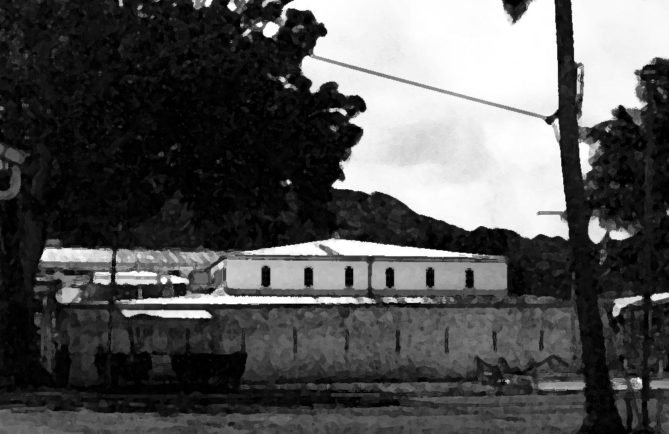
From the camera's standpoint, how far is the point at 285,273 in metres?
80.5

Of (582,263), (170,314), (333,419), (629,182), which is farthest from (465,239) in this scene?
(582,263)

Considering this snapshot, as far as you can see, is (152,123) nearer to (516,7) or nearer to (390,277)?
(516,7)

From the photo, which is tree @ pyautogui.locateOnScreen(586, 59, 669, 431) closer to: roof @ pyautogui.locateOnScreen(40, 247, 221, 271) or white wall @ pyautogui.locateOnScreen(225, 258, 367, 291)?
white wall @ pyautogui.locateOnScreen(225, 258, 367, 291)

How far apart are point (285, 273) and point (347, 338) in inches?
1462

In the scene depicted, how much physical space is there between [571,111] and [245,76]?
14594mm

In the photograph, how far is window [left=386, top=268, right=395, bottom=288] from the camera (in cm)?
8144

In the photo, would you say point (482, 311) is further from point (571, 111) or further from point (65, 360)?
point (571, 111)

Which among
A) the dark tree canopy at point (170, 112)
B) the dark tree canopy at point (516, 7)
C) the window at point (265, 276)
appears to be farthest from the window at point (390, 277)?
the dark tree canopy at point (516, 7)

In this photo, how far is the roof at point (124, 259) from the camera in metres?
161

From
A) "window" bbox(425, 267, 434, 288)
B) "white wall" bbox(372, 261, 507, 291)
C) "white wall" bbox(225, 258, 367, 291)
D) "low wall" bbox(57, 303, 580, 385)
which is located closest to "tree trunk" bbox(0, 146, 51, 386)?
"low wall" bbox(57, 303, 580, 385)

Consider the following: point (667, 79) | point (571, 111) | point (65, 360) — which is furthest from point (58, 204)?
point (667, 79)

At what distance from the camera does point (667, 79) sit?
209ft

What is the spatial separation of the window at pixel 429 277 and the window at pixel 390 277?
234 cm

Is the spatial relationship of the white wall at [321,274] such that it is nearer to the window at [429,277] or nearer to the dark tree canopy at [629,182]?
the window at [429,277]
